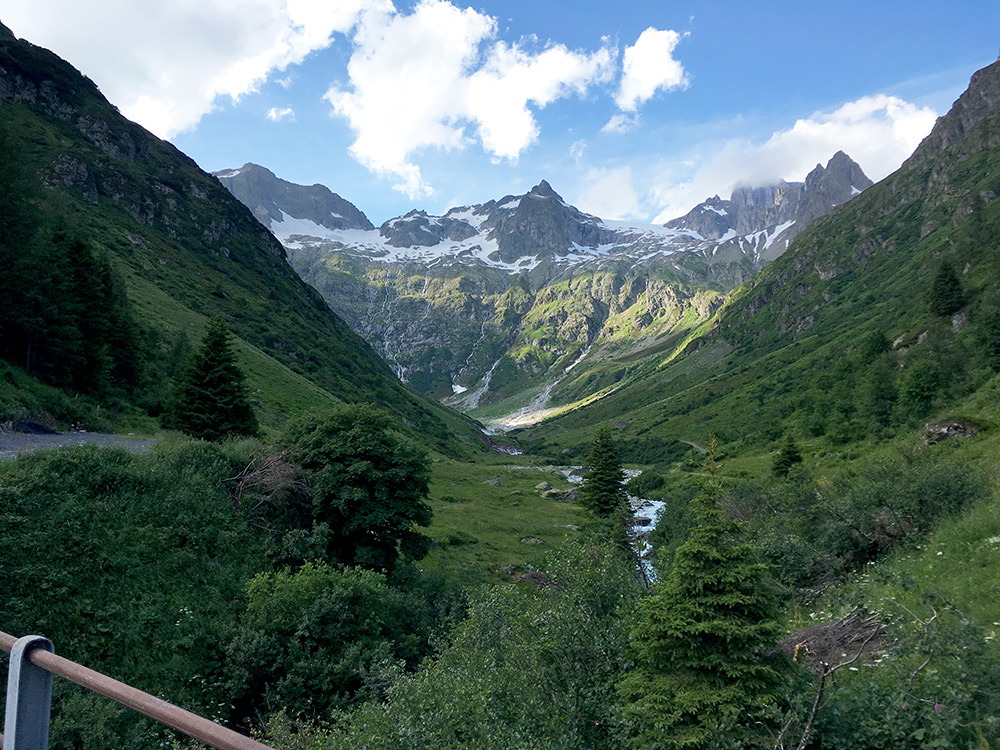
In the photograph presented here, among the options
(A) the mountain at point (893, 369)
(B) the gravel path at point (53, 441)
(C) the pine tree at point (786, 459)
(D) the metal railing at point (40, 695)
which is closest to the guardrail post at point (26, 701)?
(D) the metal railing at point (40, 695)

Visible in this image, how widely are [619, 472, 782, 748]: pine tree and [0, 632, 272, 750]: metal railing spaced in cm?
1037

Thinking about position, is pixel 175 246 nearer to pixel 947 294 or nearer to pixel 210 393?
pixel 210 393

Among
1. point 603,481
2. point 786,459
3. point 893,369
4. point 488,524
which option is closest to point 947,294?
point 893,369

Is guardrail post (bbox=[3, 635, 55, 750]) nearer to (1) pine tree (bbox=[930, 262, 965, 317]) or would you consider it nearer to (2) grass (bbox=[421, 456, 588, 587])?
(2) grass (bbox=[421, 456, 588, 587])

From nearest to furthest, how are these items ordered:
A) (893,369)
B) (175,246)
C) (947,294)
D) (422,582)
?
(422,582)
(893,369)
(947,294)
(175,246)

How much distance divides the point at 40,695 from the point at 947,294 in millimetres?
122462

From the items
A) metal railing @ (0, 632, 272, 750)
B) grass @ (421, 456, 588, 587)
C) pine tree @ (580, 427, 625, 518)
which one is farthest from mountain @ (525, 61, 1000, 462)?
metal railing @ (0, 632, 272, 750)

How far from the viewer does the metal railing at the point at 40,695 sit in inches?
122

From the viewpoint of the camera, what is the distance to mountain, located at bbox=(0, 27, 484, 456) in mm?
82438

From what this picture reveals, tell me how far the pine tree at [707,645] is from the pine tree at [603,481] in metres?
50.3

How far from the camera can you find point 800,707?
903 centimetres

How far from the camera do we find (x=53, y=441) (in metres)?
28.0

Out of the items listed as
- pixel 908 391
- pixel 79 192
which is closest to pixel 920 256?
pixel 908 391

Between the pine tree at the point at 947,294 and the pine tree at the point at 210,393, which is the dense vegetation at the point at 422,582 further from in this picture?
the pine tree at the point at 947,294
